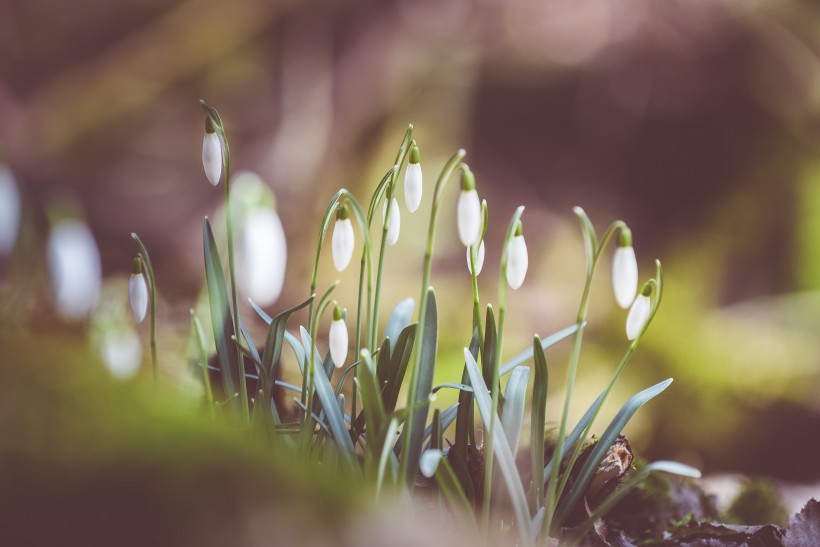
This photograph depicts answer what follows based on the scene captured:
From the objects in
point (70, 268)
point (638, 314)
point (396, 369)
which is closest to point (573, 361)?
point (638, 314)

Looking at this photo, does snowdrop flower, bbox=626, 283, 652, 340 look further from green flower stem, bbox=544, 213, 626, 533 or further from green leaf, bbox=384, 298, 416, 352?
green leaf, bbox=384, 298, 416, 352

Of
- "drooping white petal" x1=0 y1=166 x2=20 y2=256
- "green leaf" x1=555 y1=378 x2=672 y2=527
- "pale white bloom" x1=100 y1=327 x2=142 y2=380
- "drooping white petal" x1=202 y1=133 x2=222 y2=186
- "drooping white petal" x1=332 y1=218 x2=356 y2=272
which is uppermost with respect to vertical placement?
"drooping white petal" x1=202 y1=133 x2=222 y2=186

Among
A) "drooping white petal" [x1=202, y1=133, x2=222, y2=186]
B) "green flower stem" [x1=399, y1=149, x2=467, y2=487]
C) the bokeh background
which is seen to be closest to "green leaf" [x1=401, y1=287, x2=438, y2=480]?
"green flower stem" [x1=399, y1=149, x2=467, y2=487]

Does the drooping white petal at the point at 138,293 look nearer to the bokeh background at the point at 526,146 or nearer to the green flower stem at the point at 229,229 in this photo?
the green flower stem at the point at 229,229

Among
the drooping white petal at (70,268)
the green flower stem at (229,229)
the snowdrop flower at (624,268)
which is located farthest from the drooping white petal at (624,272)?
the drooping white petal at (70,268)

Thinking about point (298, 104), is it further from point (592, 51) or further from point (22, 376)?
point (22, 376)

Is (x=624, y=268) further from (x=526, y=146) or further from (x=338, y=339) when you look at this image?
(x=526, y=146)
